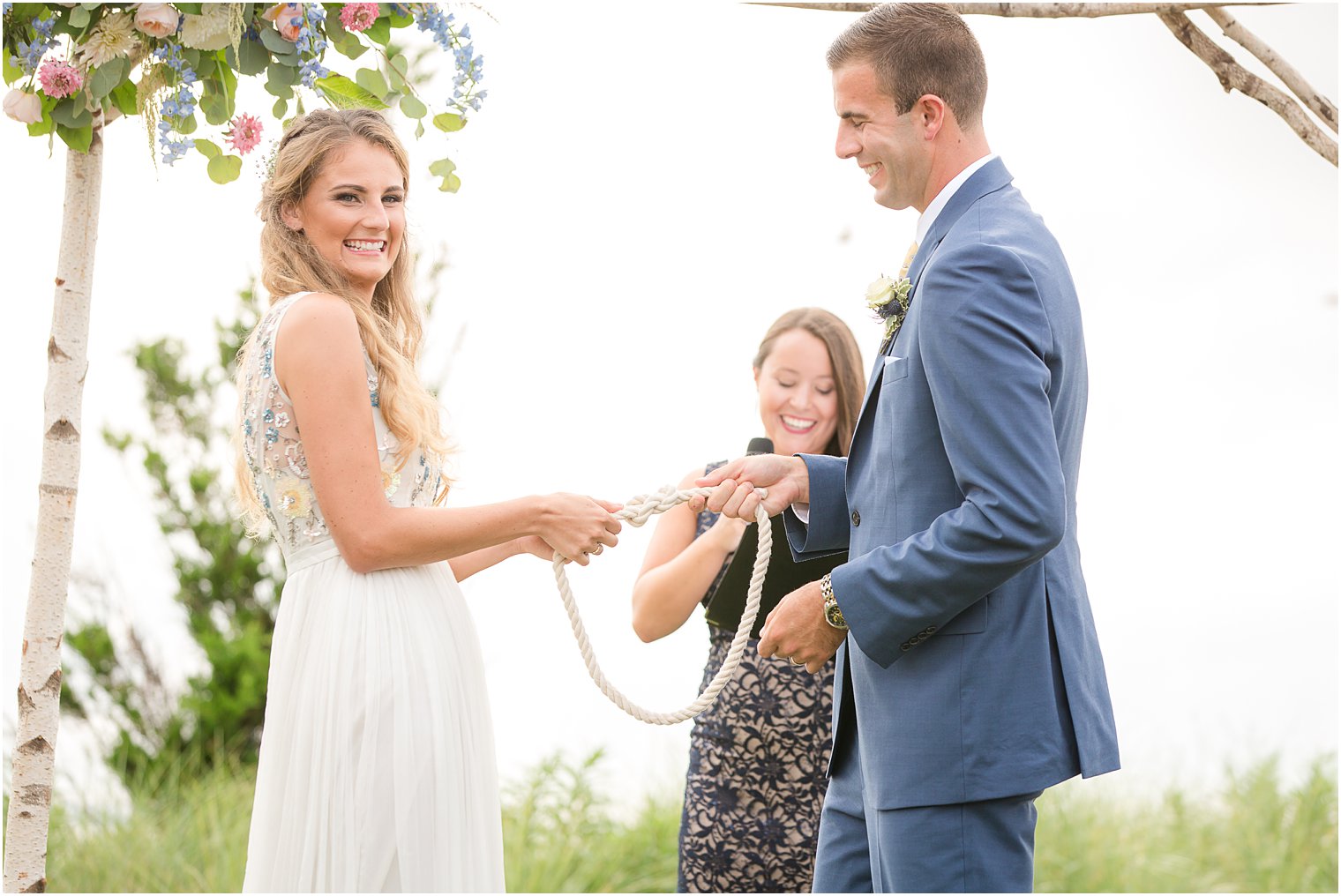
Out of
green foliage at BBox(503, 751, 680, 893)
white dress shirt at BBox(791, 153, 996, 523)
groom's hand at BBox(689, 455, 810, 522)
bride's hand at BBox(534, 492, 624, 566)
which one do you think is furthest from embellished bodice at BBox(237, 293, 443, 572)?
green foliage at BBox(503, 751, 680, 893)

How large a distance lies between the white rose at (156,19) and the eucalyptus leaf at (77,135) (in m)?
0.32

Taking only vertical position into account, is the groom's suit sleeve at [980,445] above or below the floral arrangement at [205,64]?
below

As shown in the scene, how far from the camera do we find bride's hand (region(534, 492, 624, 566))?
2568 mm

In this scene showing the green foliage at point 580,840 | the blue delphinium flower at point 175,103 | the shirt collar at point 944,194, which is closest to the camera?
the shirt collar at point 944,194

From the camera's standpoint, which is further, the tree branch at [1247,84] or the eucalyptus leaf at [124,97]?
the tree branch at [1247,84]

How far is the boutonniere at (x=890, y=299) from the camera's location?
93.1 inches

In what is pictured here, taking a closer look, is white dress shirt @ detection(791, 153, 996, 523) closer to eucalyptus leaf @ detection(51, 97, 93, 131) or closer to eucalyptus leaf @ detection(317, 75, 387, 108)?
eucalyptus leaf @ detection(317, 75, 387, 108)

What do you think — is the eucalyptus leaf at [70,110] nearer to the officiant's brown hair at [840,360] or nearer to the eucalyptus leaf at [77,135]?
the eucalyptus leaf at [77,135]

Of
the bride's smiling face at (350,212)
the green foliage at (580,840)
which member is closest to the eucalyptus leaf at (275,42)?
the bride's smiling face at (350,212)

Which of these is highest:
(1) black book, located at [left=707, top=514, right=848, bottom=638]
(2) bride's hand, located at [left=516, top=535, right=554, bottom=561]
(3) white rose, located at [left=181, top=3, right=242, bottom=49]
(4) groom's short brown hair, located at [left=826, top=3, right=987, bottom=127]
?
(3) white rose, located at [left=181, top=3, right=242, bottom=49]

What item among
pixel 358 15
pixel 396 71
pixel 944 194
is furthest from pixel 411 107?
pixel 944 194

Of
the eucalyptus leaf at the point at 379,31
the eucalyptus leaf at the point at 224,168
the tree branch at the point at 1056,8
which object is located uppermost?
the tree branch at the point at 1056,8

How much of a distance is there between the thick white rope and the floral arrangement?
42.8 inches

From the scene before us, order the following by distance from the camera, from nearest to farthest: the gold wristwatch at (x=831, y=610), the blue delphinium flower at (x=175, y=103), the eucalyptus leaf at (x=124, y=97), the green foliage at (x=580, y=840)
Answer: the gold wristwatch at (x=831, y=610), the blue delphinium flower at (x=175, y=103), the eucalyptus leaf at (x=124, y=97), the green foliage at (x=580, y=840)
